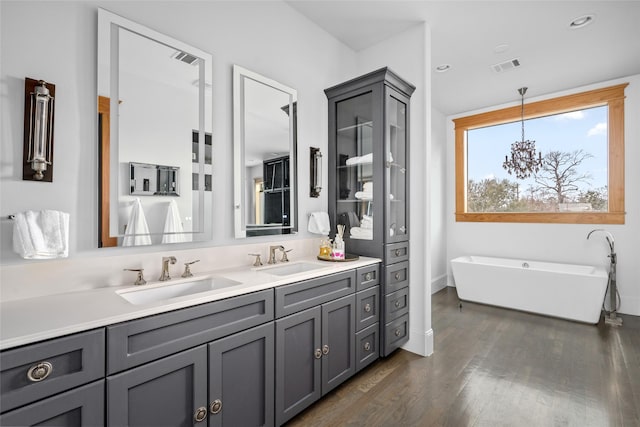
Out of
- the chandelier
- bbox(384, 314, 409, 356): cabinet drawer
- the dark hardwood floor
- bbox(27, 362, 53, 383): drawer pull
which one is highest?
the chandelier

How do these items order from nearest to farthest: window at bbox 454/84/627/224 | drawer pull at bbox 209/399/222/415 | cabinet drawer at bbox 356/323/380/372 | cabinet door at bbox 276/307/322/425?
drawer pull at bbox 209/399/222/415, cabinet door at bbox 276/307/322/425, cabinet drawer at bbox 356/323/380/372, window at bbox 454/84/627/224

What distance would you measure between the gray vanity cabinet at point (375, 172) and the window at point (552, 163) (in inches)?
108

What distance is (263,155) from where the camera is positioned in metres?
2.31

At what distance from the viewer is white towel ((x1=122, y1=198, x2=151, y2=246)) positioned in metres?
1.63

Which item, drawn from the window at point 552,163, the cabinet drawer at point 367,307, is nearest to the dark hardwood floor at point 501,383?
the cabinet drawer at point 367,307

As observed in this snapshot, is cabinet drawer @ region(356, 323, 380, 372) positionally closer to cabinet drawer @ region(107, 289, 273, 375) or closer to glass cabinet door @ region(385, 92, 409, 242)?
glass cabinet door @ region(385, 92, 409, 242)

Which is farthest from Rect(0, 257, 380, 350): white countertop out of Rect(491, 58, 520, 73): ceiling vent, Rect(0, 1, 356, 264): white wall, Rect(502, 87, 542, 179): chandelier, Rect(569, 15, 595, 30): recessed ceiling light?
Rect(502, 87, 542, 179): chandelier

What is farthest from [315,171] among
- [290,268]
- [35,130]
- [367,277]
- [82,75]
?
[35,130]

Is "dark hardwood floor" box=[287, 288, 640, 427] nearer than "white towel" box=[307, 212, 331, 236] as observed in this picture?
Yes

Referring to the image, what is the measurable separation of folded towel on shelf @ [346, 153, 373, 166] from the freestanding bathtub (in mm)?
2476

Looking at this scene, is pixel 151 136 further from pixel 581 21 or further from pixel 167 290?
pixel 581 21

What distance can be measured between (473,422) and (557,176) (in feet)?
12.9

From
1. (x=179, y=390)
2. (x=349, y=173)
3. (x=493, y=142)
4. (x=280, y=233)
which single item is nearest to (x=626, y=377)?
(x=349, y=173)

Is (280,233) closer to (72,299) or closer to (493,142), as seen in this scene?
(72,299)
